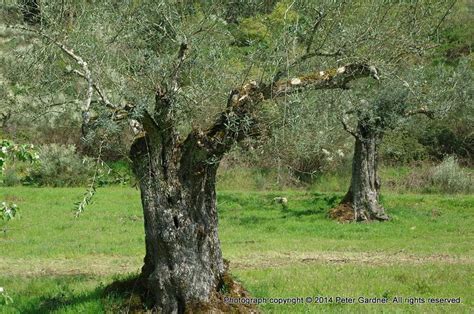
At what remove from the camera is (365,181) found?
74.8 ft

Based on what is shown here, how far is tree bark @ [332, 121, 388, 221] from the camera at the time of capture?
2256cm

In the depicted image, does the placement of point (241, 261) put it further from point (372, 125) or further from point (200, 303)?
point (372, 125)

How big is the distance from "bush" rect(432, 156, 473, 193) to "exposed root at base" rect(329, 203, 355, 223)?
31.2ft

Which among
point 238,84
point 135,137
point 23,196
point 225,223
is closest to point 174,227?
point 135,137

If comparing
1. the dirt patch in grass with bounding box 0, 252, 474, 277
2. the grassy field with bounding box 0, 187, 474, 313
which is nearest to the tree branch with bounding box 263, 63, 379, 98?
the grassy field with bounding box 0, 187, 474, 313

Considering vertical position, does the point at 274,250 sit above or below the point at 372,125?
below

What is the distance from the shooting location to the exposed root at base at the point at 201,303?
839 centimetres

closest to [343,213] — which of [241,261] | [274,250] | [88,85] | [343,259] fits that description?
[274,250]

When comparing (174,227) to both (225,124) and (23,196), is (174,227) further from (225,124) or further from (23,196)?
(23,196)

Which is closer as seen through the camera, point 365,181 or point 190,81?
point 190,81

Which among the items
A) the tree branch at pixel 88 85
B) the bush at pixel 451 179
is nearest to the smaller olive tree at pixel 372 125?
the bush at pixel 451 179

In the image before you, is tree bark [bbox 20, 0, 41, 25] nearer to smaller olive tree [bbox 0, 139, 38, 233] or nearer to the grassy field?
smaller olive tree [bbox 0, 139, 38, 233]

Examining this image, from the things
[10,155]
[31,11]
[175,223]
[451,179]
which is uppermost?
[31,11]

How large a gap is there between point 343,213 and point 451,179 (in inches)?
402
